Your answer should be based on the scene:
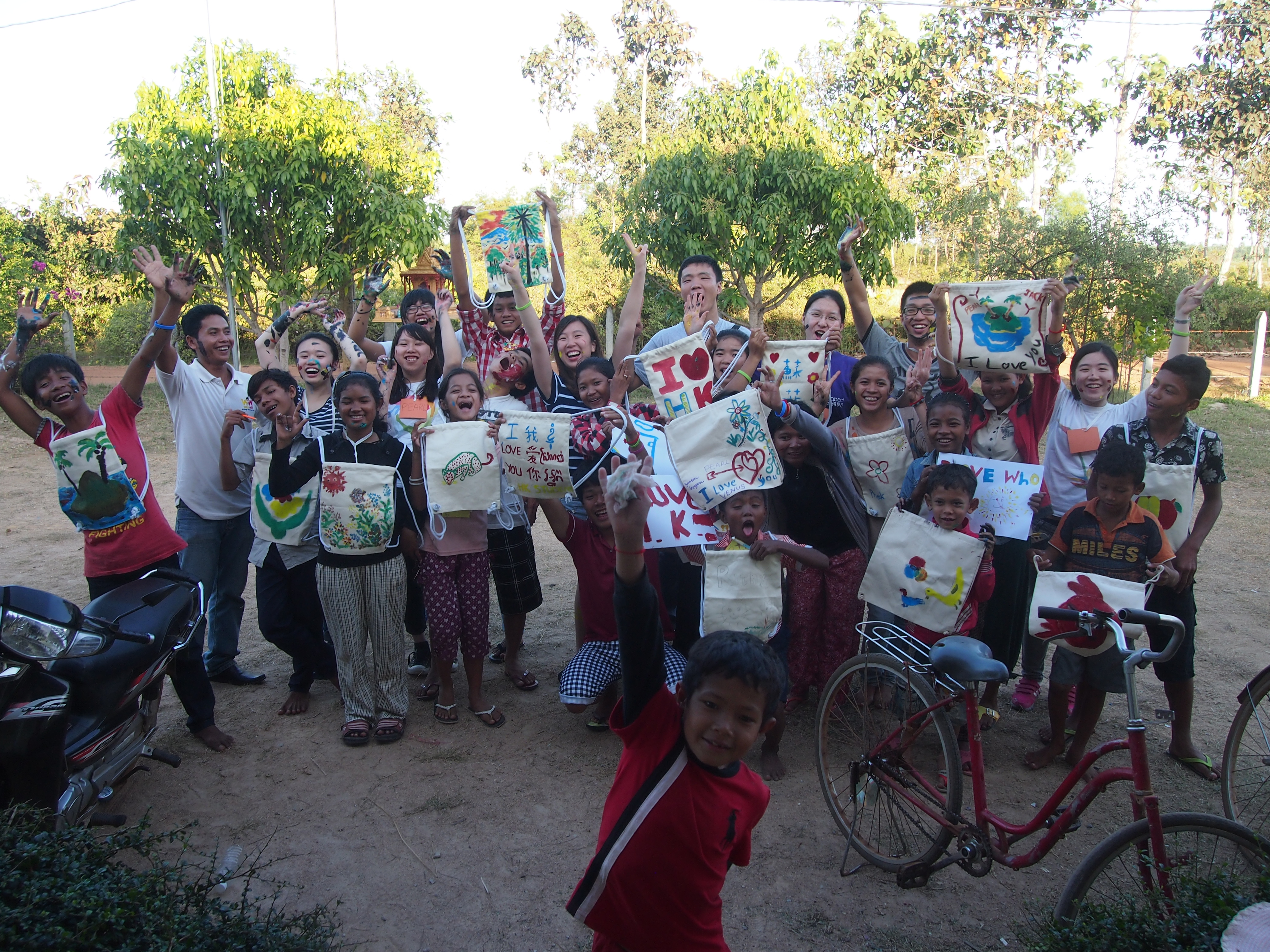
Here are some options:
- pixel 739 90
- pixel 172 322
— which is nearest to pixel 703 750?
pixel 172 322

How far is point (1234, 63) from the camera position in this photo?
65.9 feet

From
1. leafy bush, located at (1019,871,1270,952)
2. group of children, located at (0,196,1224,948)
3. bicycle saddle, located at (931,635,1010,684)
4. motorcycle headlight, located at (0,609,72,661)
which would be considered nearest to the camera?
leafy bush, located at (1019,871,1270,952)

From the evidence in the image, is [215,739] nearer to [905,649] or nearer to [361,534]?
[361,534]

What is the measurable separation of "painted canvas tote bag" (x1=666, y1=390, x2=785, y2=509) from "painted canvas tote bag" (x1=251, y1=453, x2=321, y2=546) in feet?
6.69

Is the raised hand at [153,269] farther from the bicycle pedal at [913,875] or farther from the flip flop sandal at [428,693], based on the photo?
the bicycle pedal at [913,875]

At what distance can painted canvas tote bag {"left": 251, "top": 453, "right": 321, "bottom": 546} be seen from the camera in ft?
14.0

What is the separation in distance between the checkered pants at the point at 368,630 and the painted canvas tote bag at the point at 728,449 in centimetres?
166

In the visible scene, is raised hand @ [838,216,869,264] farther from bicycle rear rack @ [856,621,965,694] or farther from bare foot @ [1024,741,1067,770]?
bare foot @ [1024,741,1067,770]

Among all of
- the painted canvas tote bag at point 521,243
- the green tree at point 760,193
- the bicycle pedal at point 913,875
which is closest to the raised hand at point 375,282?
the painted canvas tote bag at point 521,243

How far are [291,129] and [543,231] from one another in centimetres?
1084

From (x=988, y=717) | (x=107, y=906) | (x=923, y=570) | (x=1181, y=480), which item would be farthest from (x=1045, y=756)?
(x=107, y=906)

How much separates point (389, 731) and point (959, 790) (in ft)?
8.98

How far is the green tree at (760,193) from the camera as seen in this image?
12.9m

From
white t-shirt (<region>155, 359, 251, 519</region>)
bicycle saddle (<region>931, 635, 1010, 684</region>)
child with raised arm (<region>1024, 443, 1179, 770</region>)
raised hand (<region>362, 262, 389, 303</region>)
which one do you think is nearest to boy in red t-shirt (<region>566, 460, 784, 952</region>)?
bicycle saddle (<region>931, 635, 1010, 684</region>)
